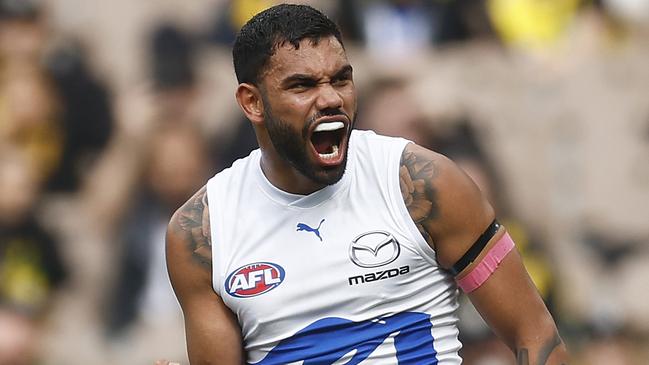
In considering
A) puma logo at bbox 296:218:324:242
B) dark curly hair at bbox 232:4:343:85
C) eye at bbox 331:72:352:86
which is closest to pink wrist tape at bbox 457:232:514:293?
puma logo at bbox 296:218:324:242

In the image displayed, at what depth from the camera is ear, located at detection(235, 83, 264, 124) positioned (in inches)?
169

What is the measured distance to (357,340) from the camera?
4188 mm

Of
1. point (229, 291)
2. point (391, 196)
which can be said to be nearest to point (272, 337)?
point (229, 291)

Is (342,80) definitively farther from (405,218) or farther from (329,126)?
(405,218)

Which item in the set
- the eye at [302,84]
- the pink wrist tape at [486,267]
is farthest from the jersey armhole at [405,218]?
the eye at [302,84]

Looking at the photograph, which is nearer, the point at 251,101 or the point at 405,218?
the point at 405,218

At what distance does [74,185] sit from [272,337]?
4.61 metres

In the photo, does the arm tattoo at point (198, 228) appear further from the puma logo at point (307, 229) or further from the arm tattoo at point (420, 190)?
the arm tattoo at point (420, 190)

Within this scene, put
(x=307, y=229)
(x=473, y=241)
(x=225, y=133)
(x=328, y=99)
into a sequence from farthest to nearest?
1. (x=225, y=133)
2. (x=307, y=229)
3. (x=473, y=241)
4. (x=328, y=99)

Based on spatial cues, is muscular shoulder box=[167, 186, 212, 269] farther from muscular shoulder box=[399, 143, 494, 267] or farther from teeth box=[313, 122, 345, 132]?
muscular shoulder box=[399, 143, 494, 267]

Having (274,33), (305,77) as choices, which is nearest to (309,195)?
(305,77)

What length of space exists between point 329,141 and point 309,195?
0.23m

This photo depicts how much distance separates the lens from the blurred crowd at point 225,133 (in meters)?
8.36

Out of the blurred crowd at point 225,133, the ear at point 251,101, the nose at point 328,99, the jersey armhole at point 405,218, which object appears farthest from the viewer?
the blurred crowd at point 225,133
